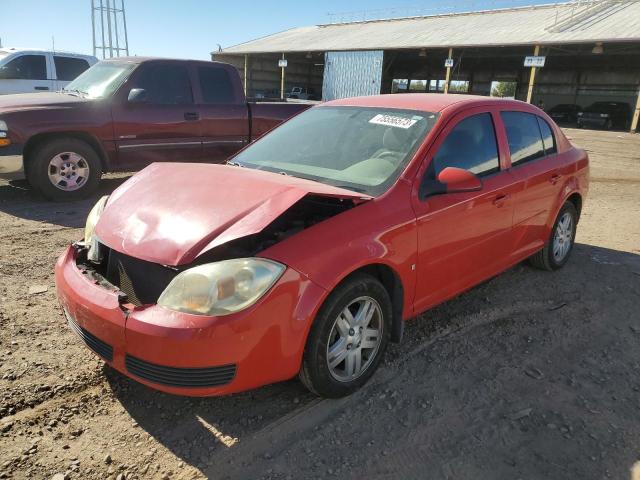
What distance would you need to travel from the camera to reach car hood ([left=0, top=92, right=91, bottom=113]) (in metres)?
6.29

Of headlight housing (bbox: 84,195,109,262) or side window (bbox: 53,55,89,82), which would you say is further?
side window (bbox: 53,55,89,82)

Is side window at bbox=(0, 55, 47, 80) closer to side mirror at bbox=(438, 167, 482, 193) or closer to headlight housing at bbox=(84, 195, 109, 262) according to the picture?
headlight housing at bbox=(84, 195, 109, 262)

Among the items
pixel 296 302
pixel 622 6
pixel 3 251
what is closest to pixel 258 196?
pixel 296 302

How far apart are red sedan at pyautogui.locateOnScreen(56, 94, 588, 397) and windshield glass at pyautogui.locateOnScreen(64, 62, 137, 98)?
413 centimetres

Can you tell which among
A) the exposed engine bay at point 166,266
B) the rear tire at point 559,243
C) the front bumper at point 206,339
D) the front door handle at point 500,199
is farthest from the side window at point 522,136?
the front bumper at point 206,339

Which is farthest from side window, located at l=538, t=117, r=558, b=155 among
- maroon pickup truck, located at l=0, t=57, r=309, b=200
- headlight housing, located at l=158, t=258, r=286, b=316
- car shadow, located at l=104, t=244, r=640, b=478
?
maroon pickup truck, located at l=0, t=57, r=309, b=200

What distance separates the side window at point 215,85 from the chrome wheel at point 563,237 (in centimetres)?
515

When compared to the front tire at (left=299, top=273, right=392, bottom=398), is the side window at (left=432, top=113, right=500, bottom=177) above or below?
above

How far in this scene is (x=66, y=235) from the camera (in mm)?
5277

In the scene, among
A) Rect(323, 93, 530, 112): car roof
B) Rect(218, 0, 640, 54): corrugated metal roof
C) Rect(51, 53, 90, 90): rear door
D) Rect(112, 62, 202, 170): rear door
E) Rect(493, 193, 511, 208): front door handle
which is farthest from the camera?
Rect(218, 0, 640, 54): corrugated metal roof

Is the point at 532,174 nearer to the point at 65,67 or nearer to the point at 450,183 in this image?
the point at 450,183

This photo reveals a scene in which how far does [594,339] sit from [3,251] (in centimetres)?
512

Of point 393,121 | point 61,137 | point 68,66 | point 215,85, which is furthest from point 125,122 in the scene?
point 68,66

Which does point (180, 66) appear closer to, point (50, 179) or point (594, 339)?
point (50, 179)
